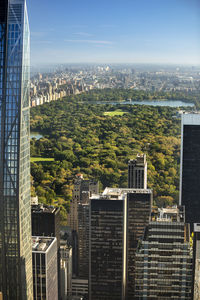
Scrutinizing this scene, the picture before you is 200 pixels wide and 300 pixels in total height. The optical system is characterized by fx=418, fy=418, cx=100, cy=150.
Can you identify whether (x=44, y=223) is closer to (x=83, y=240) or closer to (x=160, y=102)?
(x=83, y=240)

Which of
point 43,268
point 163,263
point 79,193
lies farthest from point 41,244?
point 79,193

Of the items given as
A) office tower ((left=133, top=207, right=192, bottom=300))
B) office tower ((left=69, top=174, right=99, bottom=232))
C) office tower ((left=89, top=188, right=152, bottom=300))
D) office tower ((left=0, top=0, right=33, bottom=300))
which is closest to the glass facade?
office tower ((left=133, top=207, right=192, bottom=300))

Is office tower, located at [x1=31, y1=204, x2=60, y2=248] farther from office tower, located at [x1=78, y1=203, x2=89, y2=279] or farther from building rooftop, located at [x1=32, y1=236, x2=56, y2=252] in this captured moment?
building rooftop, located at [x1=32, y1=236, x2=56, y2=252]

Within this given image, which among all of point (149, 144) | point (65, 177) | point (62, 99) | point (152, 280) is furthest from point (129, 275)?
point (62, 99)

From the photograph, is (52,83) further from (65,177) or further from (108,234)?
(108,234)

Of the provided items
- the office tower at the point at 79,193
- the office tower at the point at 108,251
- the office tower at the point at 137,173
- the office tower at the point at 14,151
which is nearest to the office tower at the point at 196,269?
the office tower at the point at 108,251

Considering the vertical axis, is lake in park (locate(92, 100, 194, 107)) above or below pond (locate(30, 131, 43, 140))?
above
